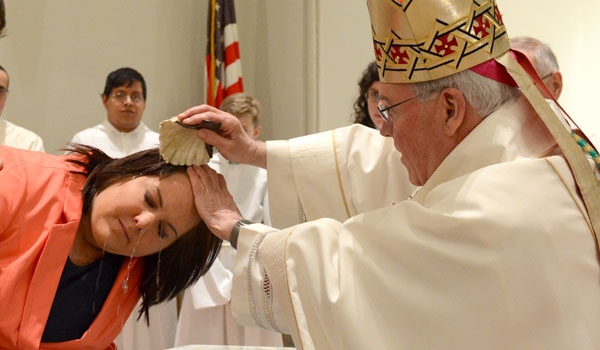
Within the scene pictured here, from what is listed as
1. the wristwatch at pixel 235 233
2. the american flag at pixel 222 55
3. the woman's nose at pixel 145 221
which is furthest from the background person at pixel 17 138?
the wristwatch at pixel 235 233

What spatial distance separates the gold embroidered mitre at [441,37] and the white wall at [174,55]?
406 cm

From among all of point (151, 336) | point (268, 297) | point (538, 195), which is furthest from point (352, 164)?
point (151, 336)

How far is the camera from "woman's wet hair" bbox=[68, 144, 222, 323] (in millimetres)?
2285

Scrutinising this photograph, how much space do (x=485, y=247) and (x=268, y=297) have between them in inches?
22.4

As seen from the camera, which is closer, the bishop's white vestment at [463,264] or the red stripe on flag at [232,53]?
the bishop's white vestment at [463,264]

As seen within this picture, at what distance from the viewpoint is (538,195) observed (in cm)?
171

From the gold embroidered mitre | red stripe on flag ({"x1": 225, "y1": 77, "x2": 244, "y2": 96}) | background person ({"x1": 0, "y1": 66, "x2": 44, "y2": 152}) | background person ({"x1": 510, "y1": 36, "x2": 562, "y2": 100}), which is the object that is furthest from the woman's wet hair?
red stripe on flag ({"x1": 225, "y1": 77, "x2": 244, "y2": 96})

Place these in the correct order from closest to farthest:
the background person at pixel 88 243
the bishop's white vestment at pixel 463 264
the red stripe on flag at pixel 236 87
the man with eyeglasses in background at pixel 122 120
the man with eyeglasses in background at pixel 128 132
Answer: the bishop's white vestment at pixel 463 264 → the background person at pixel 88 243 → the man with eyeglasses in background at pixel 128 132 → the man with eyeglasses in background at pixel 122 120 → the red stripe on flag at pixel 236 87

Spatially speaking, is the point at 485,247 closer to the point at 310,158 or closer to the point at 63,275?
the point at 310,158

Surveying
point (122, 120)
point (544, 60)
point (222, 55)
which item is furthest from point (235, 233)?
point (222, 55)

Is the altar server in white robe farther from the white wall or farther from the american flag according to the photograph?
the american flag

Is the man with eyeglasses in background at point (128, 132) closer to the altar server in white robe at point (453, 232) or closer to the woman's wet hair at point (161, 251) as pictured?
the woman's wet hair at point (161, 251)

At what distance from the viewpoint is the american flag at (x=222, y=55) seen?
20.1 ft

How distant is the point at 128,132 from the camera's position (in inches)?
210
